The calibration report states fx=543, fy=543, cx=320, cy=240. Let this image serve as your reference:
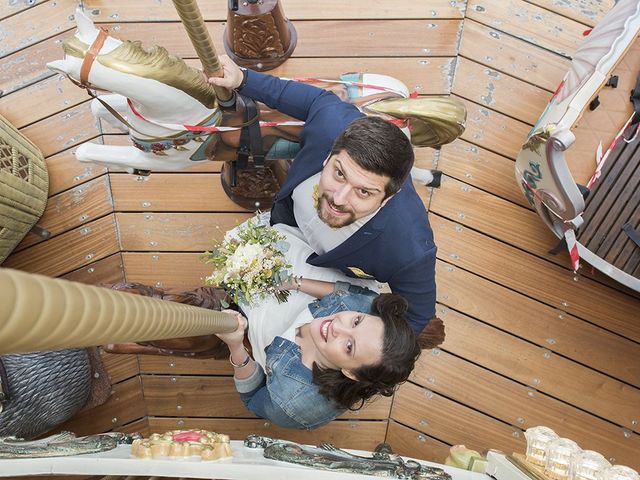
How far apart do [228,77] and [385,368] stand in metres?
0.91

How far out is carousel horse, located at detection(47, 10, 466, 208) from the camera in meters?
1.39

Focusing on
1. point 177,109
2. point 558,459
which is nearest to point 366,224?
point 177,109

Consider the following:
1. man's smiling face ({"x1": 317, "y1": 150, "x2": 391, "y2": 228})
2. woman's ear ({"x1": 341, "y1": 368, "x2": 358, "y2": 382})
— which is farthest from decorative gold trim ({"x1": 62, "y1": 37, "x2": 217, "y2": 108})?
woman's ear ({"x1": 341, "y1": 368, "x2": 358, "y2": 382})

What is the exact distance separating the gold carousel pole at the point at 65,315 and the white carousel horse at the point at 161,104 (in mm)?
907

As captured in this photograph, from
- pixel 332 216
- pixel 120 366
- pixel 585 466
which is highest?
pixel 332 216

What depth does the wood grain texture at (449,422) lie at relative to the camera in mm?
2303

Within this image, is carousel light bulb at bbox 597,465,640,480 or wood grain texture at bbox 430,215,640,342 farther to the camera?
wood grain texture at bbox 430,215,640,342

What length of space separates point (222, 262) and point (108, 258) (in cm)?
98

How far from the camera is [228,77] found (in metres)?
1.53

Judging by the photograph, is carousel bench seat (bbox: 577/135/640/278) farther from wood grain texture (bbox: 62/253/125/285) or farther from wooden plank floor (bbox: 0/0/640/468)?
wood grain texture (bbox: 62/253/125/285)

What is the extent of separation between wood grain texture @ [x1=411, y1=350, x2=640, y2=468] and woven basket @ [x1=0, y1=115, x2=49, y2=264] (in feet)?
5.74

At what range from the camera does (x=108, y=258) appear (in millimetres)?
2414

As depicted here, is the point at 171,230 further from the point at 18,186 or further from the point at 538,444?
the point at 538,444

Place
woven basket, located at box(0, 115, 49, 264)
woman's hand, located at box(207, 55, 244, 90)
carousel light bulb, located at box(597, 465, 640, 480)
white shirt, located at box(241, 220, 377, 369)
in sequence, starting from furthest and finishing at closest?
1. woven basket, located at box(0, 115, 49, 264)
2. white shirt, located at box(241, 220, 377, 369)
3. woman's hand, located at box(207, 55, 244, 90)
4. carousel light bulb, located at box(597, 465, 640, 480)
